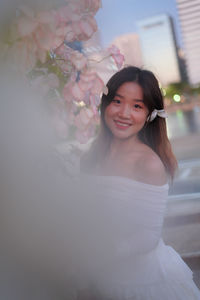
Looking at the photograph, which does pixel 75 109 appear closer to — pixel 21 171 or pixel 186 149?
pixel 21 171

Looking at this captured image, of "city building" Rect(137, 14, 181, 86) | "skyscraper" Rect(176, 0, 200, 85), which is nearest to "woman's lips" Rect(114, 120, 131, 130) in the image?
"skyscraper" Rect(176, 0, 200, 85)

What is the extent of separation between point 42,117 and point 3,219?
15cm

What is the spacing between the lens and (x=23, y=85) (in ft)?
1.49

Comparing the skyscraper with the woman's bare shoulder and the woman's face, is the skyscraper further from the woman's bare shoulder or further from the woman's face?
the woman's bare shoulder

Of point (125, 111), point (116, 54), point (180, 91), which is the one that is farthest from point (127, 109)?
point (180, 91)

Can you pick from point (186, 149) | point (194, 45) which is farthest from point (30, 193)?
point (194, 45)

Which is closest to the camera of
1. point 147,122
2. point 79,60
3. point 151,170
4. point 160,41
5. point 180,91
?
point 79,60

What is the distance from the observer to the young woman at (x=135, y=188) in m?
0.66

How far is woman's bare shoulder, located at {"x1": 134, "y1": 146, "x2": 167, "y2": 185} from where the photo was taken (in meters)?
0.78

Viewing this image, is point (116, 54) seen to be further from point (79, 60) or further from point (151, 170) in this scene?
point (151, 170)

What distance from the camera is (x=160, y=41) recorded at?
59.0 m

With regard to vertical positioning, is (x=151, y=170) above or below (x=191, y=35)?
above

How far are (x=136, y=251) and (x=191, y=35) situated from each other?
1975 inches

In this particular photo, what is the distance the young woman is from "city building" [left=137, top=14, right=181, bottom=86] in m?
56.3
